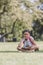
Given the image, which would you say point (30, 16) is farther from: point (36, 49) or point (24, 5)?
point (36, 49)

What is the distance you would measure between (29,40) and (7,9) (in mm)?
16576

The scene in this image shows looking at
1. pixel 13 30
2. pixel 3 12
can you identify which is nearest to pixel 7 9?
pixel 3 12

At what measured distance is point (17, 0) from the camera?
27.3m

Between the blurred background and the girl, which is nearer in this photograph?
the girl
